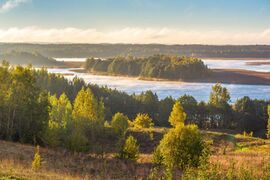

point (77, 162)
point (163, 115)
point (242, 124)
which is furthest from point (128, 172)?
point (242, 124)

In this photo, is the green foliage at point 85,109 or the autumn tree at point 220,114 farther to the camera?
the autumn tree at point 220,114

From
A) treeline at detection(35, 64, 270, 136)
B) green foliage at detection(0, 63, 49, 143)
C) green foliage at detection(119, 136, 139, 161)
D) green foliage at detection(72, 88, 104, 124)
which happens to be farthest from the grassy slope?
treeline at detection(35, 64, 270, 136)

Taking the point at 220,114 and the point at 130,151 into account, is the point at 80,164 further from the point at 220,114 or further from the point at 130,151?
the point at 220,114

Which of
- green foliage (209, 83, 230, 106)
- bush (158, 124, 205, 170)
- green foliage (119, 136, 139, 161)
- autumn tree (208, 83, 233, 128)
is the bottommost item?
autumn tree (208, 83, 233, 128)

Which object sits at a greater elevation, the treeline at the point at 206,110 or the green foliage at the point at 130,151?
the green foliage at the point at 130,151

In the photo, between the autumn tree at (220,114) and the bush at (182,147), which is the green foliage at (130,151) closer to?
the bush at (182,147)

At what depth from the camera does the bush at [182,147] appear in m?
30.4

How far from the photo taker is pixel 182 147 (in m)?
31.0

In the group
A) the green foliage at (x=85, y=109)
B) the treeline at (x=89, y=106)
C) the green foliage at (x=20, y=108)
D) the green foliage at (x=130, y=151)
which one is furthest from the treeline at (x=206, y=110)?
the green foliage at (x=130, y=151)

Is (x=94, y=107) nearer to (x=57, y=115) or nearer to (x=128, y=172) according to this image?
(x=57, y=115)

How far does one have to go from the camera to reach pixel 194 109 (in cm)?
12775

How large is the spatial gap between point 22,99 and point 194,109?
8452 cm

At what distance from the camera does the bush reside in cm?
3039

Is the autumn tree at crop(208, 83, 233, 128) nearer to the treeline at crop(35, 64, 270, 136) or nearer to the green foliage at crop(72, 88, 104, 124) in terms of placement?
the treeline at crop(35, 64, 270, 136)
